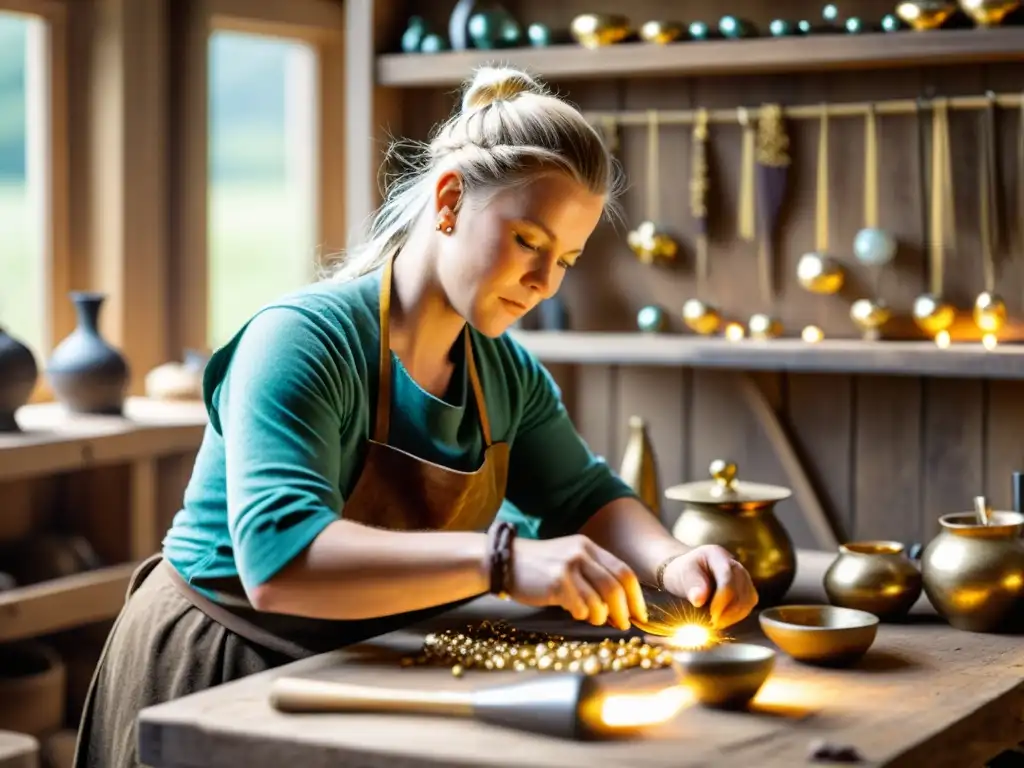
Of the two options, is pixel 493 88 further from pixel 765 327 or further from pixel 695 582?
pixel 765 327

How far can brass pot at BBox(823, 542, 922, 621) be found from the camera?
2084 mm

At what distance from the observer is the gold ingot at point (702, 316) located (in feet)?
10.9

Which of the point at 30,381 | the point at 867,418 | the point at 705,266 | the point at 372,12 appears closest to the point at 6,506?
the point at 30,381

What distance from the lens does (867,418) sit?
3.32 meters

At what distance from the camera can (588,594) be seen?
65.6 inches

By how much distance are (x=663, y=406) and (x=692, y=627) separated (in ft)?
5.32

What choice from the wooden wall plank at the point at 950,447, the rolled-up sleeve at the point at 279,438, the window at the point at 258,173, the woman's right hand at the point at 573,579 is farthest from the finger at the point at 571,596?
the window at the point at 258,173

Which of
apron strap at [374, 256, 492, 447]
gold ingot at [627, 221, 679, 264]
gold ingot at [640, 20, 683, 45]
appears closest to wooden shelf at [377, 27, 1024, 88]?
gold ingot at [640, 20, 683, 45]

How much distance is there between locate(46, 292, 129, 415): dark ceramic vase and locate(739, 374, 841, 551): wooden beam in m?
1.40

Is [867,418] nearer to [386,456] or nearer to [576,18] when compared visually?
[576,18]

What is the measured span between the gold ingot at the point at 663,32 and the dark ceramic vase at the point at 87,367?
1.31m

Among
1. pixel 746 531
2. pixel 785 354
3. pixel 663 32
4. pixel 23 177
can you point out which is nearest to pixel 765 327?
pixel 785 354

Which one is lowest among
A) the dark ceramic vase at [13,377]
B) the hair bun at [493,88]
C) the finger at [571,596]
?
the finger at [571,596]

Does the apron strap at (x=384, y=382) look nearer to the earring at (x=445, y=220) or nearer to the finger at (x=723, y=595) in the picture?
the earring at (x=445, y=220)
